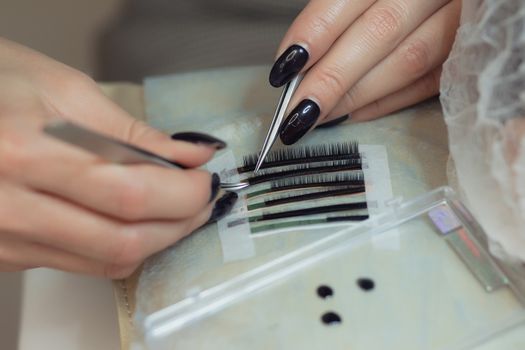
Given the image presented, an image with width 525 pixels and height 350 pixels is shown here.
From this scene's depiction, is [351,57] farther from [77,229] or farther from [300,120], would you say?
[77,229]

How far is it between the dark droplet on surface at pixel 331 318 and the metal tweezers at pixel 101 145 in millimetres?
154

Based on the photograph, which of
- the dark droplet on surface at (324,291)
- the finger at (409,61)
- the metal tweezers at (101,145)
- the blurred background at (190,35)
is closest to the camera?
the metal tweezers at (101,145)

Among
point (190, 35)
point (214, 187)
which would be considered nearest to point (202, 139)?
point (214, 187)

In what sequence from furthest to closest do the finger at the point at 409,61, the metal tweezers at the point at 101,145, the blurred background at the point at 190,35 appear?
the blurred background at the point at 190,35, the finger at the point at 409,61, the metal tweezers at the point at 101,145

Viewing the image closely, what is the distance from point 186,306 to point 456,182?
231mm

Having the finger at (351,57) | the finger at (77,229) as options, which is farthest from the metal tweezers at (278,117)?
the finger at (77,229)

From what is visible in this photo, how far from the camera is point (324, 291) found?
0.43 m

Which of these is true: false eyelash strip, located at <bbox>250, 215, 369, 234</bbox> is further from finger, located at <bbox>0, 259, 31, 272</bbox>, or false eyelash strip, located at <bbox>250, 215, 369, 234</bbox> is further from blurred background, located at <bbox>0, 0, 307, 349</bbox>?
blurred background, located at <bbox>0, 0, 307, 349</bbox>

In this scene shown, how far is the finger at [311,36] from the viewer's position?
500mm

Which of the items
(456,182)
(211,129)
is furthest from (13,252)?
(456,182)

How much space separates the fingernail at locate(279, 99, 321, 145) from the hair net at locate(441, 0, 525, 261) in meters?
0.11

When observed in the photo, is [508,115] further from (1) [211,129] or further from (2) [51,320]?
(2) [51,320]

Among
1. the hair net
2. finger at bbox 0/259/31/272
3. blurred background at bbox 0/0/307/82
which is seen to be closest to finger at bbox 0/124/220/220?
finger at bbox 0/259/31/272

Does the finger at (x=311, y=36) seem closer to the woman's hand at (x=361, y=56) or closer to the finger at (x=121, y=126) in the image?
the woman's hand at (x=361, y=56)
